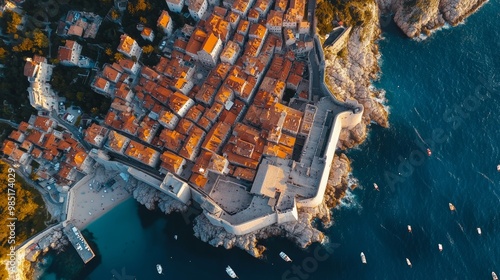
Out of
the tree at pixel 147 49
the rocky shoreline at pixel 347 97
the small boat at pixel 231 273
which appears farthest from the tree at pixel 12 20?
the small boat at pixel 231 273

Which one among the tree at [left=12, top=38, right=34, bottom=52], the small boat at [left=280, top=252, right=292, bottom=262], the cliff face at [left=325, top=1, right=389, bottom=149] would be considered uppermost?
the cliff face at [left=325, top=1, right=389, bottom=149]

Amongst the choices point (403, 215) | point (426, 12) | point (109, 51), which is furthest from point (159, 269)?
point (426, 12)

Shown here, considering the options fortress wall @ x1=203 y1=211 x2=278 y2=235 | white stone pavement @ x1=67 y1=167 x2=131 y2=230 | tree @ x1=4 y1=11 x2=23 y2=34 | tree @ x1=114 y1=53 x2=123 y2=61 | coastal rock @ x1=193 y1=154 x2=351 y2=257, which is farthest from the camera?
tree @ x1=114 y1=53 x2=123 y2=61

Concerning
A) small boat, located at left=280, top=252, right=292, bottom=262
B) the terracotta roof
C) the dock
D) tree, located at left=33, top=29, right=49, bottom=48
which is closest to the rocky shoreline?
small boat, located at left=280, top=252, right=292, bottom=262

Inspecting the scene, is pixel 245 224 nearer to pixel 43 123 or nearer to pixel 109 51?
pixel 109 51

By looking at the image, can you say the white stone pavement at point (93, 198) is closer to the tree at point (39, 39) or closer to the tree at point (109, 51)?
the tree at point (109, 51)

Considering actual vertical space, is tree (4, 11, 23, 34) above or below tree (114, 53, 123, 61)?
below

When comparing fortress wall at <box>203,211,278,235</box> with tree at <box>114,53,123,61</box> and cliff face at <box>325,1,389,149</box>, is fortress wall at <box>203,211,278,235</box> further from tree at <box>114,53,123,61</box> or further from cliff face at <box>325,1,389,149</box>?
tree at <box>114,53,123,61</box>
